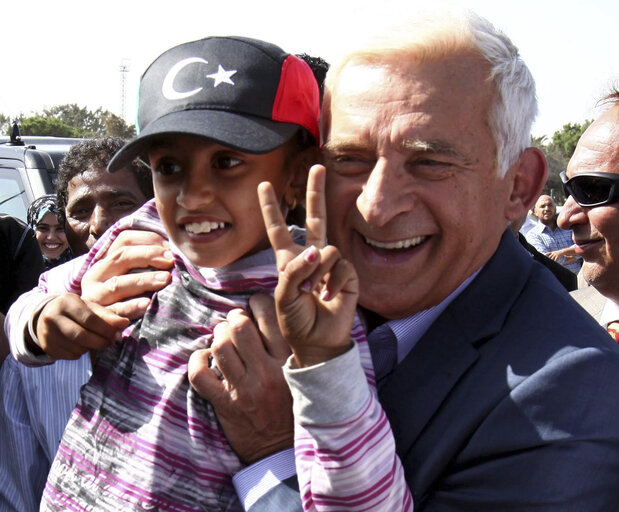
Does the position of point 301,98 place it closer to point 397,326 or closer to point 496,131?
point 496,131

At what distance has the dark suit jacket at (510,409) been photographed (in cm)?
174

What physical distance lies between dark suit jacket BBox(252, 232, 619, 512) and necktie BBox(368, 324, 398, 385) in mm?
106

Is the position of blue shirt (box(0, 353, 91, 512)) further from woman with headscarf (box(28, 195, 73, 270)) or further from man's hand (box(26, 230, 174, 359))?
woman with headscarf (box(28, 195, 73, 270))

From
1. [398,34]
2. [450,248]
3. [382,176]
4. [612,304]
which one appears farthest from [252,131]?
[612,304]

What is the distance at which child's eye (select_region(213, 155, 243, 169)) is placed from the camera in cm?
199

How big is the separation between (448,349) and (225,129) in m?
0.84

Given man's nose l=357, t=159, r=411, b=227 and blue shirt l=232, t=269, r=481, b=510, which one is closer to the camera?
blue shirt l=232, t=269, r=481, b=510

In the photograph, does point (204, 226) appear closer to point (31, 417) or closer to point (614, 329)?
point (31, 417)

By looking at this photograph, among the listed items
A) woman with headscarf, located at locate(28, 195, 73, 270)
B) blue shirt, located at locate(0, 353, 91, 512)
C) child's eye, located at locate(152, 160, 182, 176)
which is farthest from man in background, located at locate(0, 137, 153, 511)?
woman with headscarf, located at locate(28, 195, 73, 270)

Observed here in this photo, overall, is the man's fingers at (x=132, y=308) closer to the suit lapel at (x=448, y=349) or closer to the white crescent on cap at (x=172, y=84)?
the white crescent on cap at (x=172, y=84)

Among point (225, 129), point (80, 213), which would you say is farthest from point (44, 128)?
point (225, 129)

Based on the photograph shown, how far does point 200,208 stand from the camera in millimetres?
1968

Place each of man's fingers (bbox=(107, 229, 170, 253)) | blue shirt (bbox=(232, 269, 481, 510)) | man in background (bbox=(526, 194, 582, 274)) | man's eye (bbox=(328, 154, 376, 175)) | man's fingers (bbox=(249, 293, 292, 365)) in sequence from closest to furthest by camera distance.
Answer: blue shirt (bbox=(232, 269, 481, 510)) → man's fingers (bbox=(249, 293, 292, 365)) → man's eye (bbox=(328, 154, 376, 175)) → man's fingers (bbox=(107, 229, 170, 253)) → man in background (bbox=(526, 194, 582, 274))

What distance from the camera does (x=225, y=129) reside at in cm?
192
